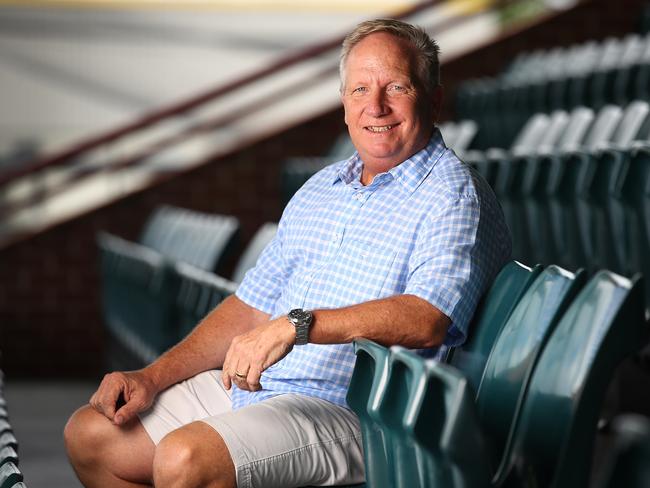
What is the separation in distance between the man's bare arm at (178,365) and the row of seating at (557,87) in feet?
2.64

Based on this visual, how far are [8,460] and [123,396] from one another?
0.08 meters

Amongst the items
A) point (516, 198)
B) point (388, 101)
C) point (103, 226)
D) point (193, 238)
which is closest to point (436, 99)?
point (388, 101)

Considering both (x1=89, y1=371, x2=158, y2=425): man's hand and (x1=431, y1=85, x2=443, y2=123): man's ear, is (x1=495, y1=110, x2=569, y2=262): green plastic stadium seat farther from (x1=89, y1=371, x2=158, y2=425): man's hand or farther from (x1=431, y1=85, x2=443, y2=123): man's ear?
(x1=89, y1=371, x2=158, y2=425): man's hand

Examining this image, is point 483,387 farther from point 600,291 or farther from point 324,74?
point 324,74

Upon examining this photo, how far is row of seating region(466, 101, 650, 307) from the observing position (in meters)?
0.86

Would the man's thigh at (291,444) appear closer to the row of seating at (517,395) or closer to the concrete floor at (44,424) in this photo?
the row of seating at (517,395)

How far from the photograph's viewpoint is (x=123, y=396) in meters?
0.70

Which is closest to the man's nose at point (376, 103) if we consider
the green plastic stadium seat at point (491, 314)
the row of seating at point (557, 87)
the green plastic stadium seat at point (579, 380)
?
the green plastic stadium seat at point (491, 314)

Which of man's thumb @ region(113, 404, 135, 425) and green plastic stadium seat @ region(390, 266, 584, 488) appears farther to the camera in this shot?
man's thumb @ region(113, 404, 135, 425)

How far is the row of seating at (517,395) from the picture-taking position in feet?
1.47

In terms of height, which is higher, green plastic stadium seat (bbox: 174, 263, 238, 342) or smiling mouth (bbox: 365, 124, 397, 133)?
smiling mouth (bbox: 365, 124, 397, 133)

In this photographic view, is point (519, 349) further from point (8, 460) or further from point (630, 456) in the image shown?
point (8, 460)

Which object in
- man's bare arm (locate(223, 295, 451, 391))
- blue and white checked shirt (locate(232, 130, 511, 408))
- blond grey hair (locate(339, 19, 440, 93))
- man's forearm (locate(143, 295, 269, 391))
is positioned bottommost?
man's forearm (locate(143, 295, 269, 391))

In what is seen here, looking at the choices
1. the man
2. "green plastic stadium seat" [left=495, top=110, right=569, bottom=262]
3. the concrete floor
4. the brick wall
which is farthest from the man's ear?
the brick wall
